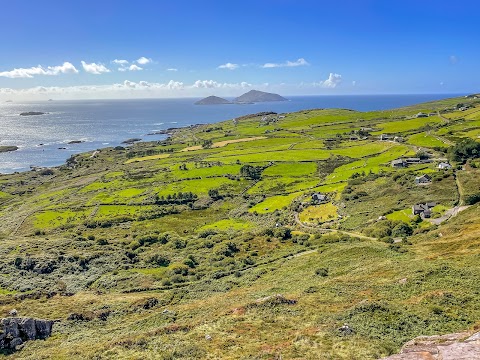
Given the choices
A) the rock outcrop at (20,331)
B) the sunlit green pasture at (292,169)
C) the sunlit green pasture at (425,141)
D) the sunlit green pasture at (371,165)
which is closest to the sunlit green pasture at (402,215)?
the sunlit green pasture at (371,165)

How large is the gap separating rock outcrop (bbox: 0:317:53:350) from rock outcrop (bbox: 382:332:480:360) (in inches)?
1286

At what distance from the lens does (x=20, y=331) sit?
35.0 m

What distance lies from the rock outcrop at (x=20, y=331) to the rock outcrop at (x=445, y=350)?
32674 mm

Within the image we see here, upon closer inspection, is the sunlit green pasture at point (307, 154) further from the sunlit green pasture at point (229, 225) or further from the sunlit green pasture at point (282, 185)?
the sunlit green pasture at point (229, 225)

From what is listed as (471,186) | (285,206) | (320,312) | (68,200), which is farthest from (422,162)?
(68,200)

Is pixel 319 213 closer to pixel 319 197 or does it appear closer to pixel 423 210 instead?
pixel 319 197

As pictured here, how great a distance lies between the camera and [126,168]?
14925cm

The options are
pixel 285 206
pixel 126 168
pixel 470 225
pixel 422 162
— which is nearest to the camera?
pixel 470 225

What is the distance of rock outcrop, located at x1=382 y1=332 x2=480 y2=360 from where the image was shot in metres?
15.5

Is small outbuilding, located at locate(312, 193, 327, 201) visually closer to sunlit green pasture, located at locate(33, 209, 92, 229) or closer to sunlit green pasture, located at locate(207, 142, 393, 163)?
sunlit green pasture, located at locate(207, 142, 393, 163)

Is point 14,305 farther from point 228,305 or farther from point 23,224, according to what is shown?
point 23,224

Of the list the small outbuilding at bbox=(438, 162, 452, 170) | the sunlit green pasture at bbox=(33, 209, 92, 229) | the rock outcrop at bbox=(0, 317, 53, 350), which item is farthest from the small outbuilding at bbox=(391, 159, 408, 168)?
the rock outcrop at bbox=(0, 317, 53, 350)

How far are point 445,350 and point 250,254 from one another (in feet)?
150

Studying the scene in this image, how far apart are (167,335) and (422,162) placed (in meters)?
91.7
